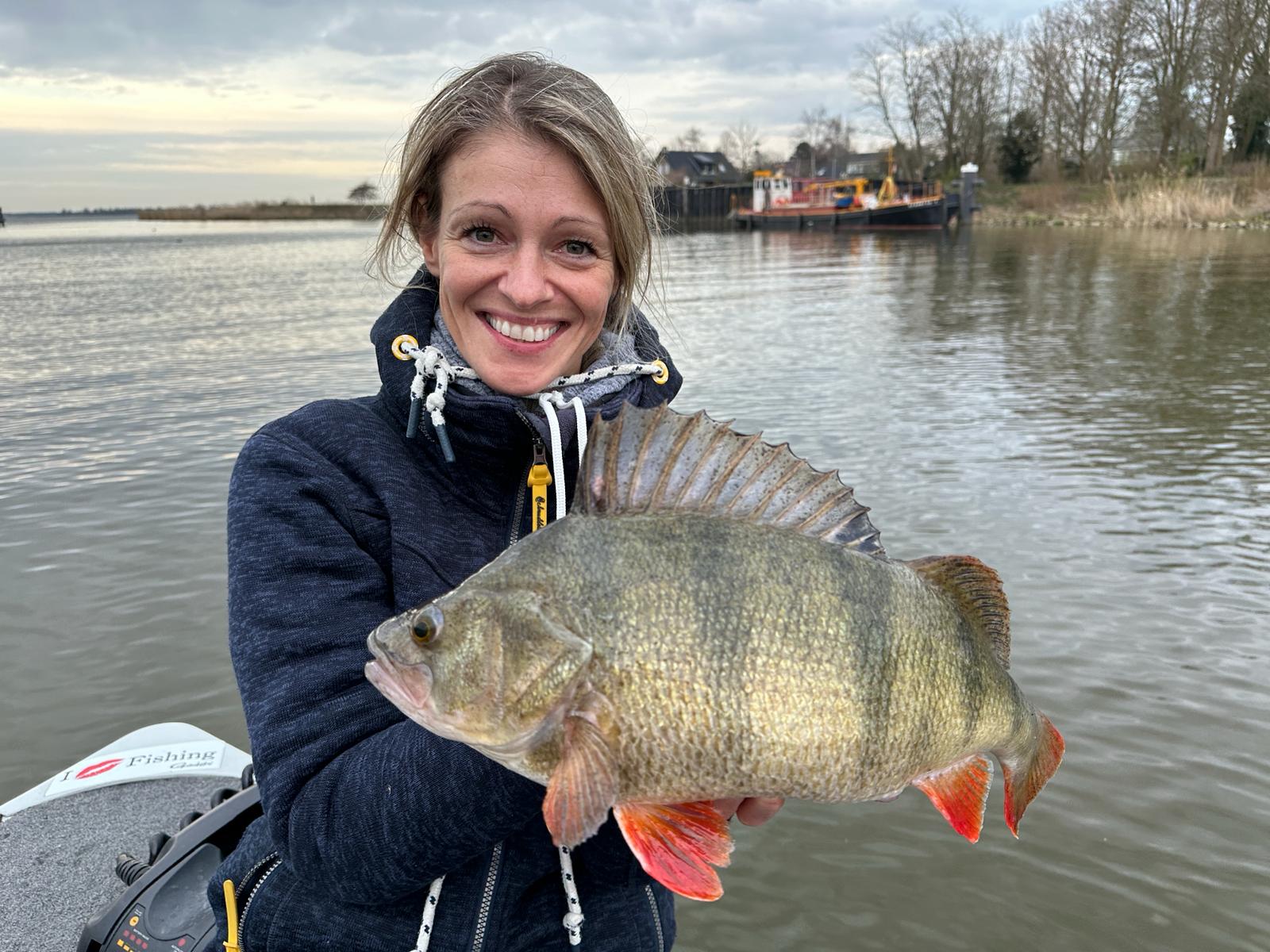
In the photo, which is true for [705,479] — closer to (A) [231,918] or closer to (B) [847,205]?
(A) [231,918]

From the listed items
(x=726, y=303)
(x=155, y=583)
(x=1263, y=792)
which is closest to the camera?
(x=1263, y=792)

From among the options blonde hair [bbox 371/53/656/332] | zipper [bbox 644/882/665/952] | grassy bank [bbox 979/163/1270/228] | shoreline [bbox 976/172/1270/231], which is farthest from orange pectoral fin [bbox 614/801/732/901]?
grassy bank [bbox 979/163/1270/228]

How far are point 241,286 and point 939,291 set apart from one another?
21.5 metres

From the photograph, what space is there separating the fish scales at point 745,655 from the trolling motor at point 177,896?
5.14ft

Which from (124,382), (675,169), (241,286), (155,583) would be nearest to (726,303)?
(124,382)

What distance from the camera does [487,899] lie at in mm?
2090

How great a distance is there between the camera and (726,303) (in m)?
23.6

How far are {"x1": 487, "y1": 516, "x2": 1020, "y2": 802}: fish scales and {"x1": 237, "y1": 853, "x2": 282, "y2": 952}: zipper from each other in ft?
2.81

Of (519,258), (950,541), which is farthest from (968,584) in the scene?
(950,541)

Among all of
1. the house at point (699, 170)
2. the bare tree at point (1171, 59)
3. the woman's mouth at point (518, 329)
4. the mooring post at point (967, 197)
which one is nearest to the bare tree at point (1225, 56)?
the bare tree at point (1171, 59)

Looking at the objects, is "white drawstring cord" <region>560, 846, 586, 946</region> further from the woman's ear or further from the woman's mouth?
the woman's ear

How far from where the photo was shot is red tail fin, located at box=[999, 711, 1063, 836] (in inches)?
85.7

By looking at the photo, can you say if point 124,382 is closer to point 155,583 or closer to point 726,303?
point 155,583

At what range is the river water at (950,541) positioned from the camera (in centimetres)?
427
